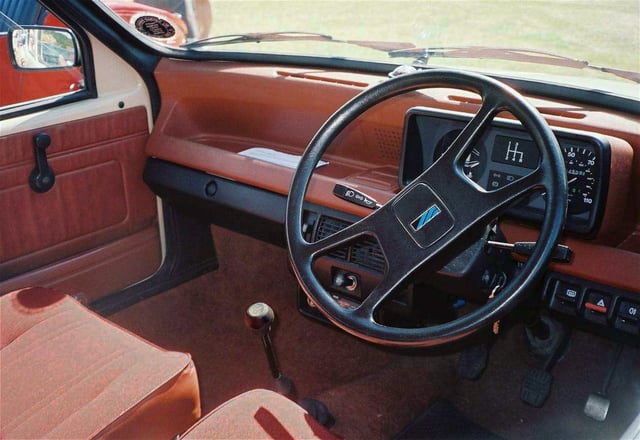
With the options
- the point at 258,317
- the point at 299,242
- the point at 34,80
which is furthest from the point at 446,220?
the point at 34,80

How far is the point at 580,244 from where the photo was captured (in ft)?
5.38

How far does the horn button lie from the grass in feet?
2.58

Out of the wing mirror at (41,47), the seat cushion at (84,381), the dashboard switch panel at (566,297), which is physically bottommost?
the seat cushion at (84,381)

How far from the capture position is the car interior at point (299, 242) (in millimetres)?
1396

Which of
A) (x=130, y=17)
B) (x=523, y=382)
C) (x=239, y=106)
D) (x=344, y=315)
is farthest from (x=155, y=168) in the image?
(x=523, y=382)

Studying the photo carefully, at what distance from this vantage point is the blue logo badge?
1.37m

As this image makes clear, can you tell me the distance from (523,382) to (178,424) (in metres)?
1.26

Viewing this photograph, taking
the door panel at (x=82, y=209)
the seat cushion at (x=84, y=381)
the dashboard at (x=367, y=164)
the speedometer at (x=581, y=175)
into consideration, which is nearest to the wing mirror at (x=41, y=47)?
the door panel at (x=82, y=209)

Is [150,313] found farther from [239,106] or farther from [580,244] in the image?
[580,244]

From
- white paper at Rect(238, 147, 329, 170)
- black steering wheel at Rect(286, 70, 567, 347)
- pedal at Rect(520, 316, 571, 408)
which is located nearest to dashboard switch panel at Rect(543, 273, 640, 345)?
black steering wheel at Rect(286, 70, 567, 347)

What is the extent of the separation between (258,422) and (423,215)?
54cm

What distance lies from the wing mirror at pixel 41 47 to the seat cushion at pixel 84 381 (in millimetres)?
843

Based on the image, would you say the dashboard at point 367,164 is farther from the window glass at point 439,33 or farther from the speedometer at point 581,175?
the window glass at point 439,33

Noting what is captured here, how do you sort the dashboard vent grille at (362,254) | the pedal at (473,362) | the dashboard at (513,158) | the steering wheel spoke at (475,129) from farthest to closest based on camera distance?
the pedal at (473,362), the dashboard vent grille at (362,254), the dashboard at (513,158), the steering wheel spoke at (475,129)
